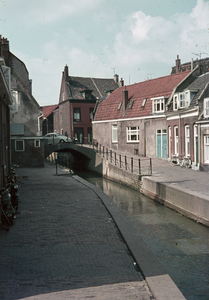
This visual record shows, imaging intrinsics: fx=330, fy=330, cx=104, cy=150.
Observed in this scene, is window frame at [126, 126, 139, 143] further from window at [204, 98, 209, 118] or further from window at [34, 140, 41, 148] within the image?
window at [204, 98, 209, 118]

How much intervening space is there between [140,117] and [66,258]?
1050 inches

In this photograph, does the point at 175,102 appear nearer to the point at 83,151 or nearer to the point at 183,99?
the point at 183,99

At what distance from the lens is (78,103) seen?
49.7m

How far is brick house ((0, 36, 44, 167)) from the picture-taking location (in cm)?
2662

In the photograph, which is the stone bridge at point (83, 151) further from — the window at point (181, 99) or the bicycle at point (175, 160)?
the window at point (181, 99)

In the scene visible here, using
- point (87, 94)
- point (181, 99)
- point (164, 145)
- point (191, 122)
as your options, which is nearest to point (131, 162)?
point (191, 122)

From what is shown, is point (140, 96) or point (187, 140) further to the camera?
point (140, 96)

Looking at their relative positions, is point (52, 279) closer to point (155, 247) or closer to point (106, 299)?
point (106, 299)

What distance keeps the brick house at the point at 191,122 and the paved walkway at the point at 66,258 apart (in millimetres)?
12242

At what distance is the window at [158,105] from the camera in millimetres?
29469

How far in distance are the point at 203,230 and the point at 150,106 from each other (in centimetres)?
2105

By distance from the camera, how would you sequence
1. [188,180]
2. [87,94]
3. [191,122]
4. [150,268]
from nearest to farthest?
1. [150,268]
2. [188,180]
3. [191,122]
4. [87,94]

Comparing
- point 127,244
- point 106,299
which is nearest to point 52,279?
point 106,299

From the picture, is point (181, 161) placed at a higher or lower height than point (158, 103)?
lower
